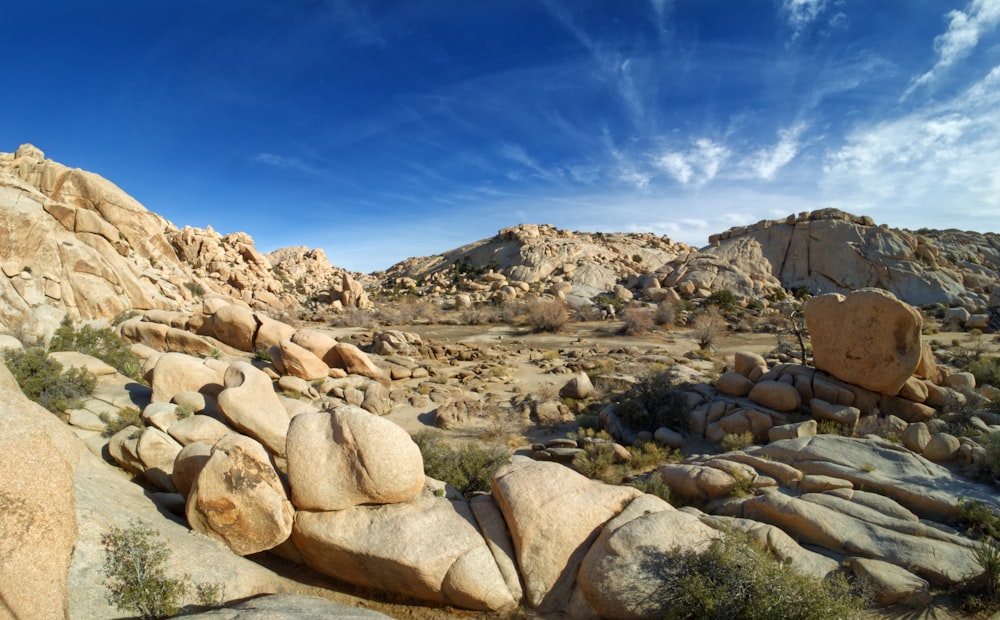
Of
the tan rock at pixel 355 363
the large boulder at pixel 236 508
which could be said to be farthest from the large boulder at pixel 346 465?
the tan rock at pixel 355 363

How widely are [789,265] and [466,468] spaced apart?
47834mm

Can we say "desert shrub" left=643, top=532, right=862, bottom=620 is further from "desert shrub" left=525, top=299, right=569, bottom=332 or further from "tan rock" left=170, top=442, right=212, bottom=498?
"desert shrub" left=525, top=299, right=569, bottom=332

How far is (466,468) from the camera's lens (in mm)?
7938

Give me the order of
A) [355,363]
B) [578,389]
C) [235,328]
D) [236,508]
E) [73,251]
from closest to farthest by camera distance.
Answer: [236,508] → [578,389] → [355,363] → [235,328] → [73,251]

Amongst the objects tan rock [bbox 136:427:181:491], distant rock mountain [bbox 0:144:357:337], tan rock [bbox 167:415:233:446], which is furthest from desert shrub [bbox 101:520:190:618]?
distant rock mountain [bbox 0:144:357:337]

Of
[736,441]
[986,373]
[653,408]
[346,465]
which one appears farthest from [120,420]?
[986,373]

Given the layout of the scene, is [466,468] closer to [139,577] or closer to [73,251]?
[139,577]

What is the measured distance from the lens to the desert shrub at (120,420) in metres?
7.61

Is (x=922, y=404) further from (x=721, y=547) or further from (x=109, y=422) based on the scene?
(x=109, y=422)

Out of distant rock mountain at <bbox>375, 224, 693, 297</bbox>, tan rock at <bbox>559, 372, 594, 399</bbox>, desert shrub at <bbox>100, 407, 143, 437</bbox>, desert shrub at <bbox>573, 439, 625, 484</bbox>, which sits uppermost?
distant rock mountain at <bbox>375, 224, 693, 297</bbox>

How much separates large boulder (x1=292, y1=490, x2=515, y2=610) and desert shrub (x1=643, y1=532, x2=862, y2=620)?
5.91 feet

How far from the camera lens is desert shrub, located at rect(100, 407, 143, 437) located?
25.0 feet

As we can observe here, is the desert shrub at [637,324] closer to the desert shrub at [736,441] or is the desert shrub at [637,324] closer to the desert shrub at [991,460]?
the desert shrub at [736,441]

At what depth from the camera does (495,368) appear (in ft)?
60.4
